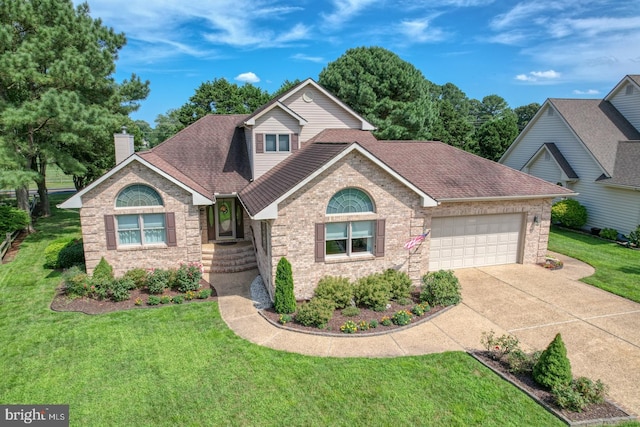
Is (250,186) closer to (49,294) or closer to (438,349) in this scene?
(49,294)

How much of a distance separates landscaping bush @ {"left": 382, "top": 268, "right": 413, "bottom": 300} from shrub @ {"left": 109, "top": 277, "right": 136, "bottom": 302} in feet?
29.0

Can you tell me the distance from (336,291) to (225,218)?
8.20m

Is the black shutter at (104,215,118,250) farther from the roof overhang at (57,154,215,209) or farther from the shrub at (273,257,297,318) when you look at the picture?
the shrub at (273,257,297,318)

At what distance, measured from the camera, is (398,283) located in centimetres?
1333

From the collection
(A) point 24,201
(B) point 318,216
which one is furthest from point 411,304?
(A) point 24,201

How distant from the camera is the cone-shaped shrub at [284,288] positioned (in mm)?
12195

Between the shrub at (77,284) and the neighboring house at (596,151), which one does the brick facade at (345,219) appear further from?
the neighboring house at (596,151)

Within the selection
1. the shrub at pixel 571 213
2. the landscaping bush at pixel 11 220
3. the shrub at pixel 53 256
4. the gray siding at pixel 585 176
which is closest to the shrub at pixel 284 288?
the shrub at pixel 53 256

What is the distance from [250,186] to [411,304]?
28.0 ft

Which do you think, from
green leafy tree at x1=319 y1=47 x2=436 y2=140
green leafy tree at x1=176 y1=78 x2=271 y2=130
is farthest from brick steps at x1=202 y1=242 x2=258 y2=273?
green leafy tree at x1=176 y1=78 x2=271 y2=130

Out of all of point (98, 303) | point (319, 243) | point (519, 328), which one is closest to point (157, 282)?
point (98, 303)

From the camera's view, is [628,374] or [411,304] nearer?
[628,374]

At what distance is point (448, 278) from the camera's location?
43.9 ft

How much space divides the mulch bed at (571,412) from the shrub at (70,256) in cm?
1635
